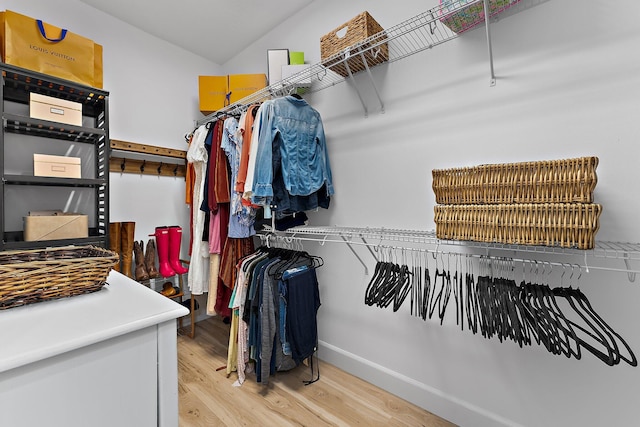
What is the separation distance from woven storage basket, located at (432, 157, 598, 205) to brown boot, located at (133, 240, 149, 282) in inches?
86.9

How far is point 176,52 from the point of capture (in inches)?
107

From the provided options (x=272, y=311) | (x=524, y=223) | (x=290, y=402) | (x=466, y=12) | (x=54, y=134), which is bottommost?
(x=290, y=402)

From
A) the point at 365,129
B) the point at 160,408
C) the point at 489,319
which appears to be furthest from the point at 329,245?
the point at 160,408

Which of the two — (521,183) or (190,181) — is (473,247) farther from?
(190,181)

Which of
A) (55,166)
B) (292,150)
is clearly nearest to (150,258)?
(55,166)

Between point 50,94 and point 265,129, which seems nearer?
point 265,129

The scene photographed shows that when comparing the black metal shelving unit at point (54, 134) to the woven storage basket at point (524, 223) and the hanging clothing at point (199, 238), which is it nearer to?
the hanging clothing at point (199, 238)

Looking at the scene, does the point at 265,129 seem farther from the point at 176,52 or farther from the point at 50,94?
the point at 176,52

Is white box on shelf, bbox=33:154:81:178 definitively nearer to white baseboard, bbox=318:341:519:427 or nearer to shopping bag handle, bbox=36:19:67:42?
shopping bag handle, bbox=36:19:67:42

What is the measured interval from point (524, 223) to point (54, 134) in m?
2.76

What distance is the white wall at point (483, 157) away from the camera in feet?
3.71

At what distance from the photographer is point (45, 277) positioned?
0.79 metres

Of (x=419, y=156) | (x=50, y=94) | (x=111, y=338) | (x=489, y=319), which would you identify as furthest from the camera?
(x=50, y=94)

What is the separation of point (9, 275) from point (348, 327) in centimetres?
173
